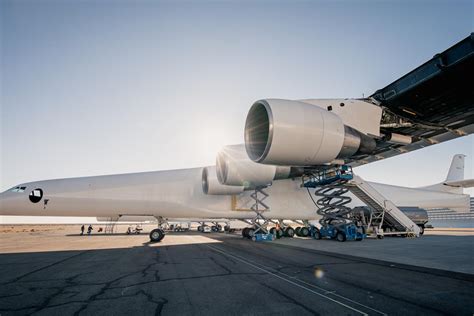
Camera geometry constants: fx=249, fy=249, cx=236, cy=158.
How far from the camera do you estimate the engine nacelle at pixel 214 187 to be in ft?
53.3


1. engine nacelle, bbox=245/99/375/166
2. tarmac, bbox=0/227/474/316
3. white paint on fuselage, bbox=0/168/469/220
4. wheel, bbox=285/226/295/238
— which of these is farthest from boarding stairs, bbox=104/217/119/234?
engine nacelle, bbox=245/99/375/166

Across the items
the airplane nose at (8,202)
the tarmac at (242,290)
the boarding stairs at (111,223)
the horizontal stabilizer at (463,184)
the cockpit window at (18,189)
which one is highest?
the horizontal stabilizer at (463,184)

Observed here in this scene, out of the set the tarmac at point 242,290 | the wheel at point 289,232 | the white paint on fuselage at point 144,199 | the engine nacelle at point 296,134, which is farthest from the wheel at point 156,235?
the engine nacelle at point 296,134

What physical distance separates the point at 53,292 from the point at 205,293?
315 centimetres

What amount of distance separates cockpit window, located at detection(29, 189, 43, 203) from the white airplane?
48 millimetres

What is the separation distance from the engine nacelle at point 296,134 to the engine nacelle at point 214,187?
8.03 meters


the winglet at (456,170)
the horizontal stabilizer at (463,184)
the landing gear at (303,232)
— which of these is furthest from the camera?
the winglet at (456,170)

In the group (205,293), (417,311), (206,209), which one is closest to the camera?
(417,311)

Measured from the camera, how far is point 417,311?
12.2ft

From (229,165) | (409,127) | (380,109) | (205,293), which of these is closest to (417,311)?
(205,293)

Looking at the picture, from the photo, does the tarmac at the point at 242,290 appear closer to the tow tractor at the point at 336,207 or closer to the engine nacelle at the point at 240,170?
the engine nacelle at the point at 240,170

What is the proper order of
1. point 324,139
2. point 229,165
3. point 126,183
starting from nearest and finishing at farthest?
point 324,139 → point 229,165 → point 126,183

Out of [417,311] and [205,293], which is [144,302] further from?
[417,311]

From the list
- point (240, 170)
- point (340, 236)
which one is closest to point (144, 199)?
point (240, 170)
